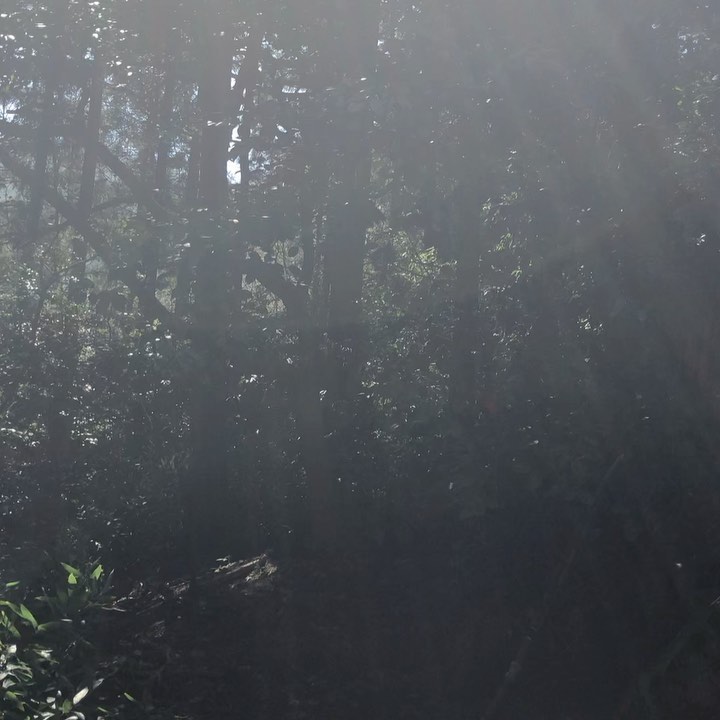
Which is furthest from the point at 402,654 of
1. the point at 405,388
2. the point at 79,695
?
the point at 79,695

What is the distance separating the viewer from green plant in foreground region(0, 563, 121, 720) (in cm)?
436

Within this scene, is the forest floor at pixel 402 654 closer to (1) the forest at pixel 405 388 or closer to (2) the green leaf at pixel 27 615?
(1) the forest at pixel 405 388

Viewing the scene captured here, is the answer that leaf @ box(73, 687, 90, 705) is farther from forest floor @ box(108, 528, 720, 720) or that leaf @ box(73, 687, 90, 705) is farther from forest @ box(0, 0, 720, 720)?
forest floor @ box(108, 528, 720, 720)

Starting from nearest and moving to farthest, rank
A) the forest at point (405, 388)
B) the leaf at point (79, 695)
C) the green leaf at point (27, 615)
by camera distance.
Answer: the leaf at point (79, 695) → the green leaf at point (27, 615) → the forest at point (405, 388)

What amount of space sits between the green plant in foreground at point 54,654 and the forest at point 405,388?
20 millimetres

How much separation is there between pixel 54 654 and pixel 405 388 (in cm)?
235

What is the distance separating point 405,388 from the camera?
227 inches

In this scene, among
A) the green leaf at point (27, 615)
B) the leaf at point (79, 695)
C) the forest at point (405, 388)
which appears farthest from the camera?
the forest at point (405, 388)

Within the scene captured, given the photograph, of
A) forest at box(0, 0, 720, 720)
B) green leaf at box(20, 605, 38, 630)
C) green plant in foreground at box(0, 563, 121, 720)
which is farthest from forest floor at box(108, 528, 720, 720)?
green leaf at box(20, 605, 38, 630)

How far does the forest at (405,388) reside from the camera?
187 inches

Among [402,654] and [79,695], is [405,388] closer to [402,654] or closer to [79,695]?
[402,654]

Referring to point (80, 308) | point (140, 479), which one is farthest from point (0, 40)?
point (140, 479)

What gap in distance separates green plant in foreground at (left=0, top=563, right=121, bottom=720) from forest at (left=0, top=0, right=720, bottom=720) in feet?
0.07

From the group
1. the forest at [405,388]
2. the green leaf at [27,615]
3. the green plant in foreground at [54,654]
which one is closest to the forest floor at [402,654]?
the forest at [405,388]
